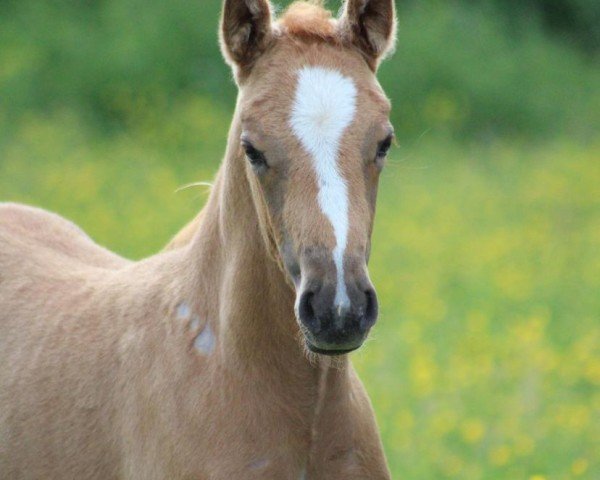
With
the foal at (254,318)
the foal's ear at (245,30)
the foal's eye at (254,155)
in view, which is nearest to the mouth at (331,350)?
the foal at (254,318)

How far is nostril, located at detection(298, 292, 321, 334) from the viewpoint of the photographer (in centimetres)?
364

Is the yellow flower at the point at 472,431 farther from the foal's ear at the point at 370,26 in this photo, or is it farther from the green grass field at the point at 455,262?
the foal's ear at the point at 370,26

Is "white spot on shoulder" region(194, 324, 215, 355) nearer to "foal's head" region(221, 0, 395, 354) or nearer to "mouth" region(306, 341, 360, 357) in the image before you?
"foal's head" region(221, 0, 395, 354)

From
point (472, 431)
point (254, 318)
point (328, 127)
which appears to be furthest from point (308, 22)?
point (472, 431)

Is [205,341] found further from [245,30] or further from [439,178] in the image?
[439,178]

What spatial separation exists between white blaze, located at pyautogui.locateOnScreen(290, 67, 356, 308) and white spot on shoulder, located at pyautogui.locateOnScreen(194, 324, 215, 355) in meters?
0.79

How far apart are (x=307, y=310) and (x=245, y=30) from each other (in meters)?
1.09

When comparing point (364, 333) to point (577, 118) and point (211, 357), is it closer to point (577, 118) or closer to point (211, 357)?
point (211, 357)

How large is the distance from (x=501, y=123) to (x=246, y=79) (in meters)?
13.2

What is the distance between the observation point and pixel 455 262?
39.2 feet

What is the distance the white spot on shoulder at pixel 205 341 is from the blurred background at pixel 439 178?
275 cm

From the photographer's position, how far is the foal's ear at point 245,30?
13.7ft

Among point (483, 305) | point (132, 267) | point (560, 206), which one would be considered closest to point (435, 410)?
point (483, 305)

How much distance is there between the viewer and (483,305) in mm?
10469
